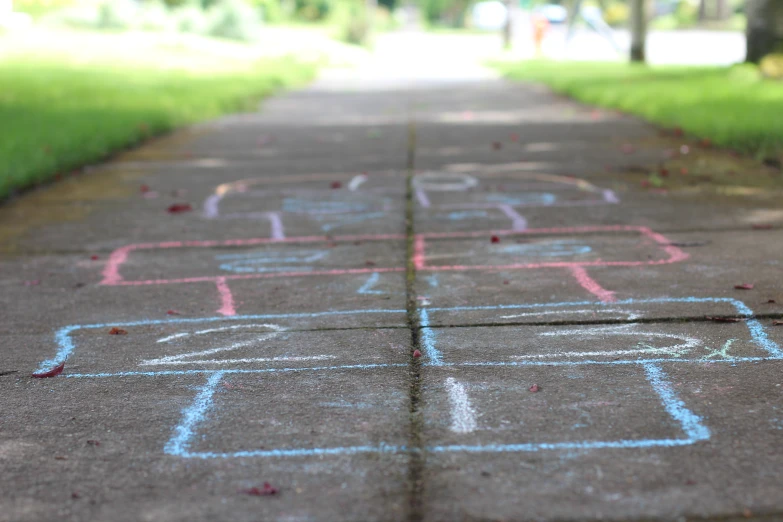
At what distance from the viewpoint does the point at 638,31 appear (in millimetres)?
19562

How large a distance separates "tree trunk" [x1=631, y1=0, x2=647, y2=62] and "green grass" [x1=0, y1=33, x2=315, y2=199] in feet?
23.2

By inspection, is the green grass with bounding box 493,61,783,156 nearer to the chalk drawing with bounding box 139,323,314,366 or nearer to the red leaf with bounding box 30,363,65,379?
the chalk drawing with bounding box 139,323,314,366

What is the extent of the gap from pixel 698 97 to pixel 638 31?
9.32m

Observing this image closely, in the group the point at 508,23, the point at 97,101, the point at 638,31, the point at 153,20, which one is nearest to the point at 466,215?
the point at 97,101

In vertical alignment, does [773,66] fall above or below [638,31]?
below

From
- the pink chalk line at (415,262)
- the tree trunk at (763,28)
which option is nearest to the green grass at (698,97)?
the tree trunk at (763,28)

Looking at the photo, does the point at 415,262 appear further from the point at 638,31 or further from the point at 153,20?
the point at 153,20

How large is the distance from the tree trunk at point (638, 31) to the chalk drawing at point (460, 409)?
699 inches

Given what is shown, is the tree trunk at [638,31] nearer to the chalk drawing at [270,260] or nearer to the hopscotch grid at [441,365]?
the chalk drawing at [270,260]

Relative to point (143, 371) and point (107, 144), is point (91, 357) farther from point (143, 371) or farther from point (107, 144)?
point (107, 144)

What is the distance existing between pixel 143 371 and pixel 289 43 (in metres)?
31.1

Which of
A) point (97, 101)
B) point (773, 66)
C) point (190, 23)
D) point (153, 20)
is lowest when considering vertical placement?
point (97, 101)

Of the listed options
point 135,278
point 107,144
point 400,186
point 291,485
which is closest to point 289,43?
point 107,144

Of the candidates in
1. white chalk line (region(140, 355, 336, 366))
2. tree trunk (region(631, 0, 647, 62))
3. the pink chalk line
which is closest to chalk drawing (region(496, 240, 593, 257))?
the pink chalk line
